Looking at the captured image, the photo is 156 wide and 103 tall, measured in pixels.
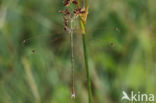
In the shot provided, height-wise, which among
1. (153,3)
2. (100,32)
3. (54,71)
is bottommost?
(54,71)

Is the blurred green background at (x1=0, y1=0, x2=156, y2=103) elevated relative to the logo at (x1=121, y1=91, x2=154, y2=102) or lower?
elevated

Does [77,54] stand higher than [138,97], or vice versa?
[77,54]

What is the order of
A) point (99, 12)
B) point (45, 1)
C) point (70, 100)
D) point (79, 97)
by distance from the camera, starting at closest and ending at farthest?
point (70, 100) < point (79, 97) < point (99, 12) < point (45, 1)

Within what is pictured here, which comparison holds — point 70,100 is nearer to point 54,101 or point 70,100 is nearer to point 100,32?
point 54,101

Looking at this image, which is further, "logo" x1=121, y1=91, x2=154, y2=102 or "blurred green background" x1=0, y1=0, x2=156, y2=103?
"blurred green background" x1=0, y1=0, x2=156, y2=103

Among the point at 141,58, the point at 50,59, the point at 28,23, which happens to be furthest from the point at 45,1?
the point at 141,58

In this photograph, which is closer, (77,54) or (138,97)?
(138,97)

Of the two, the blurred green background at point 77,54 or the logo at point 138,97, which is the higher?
the blurred green background at point 77,54

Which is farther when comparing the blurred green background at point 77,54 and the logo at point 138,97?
the blurred green background at point 77,54
